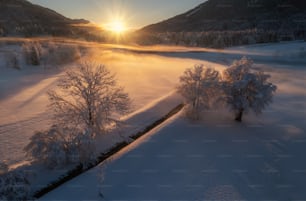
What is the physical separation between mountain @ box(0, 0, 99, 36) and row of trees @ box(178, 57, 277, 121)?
9031 centimetres

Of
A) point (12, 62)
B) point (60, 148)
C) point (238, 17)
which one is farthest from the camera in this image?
point (238, 17)

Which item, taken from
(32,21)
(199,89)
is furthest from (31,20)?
(199,89)

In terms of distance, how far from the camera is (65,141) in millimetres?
14305

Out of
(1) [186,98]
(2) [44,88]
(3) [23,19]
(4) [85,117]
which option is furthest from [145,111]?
(3) [23,19]

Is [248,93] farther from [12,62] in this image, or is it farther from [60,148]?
[12,62]

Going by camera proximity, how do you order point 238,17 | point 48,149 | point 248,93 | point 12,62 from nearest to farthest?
1. point 48,149
2. point 248,93
3. point 12,62
4. point 238,17

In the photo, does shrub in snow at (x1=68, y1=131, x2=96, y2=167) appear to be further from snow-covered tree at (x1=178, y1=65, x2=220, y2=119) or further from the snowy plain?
snow-covered tree at (x1=178, y1=65, x2=220, y2=119)

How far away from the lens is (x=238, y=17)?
170 metres

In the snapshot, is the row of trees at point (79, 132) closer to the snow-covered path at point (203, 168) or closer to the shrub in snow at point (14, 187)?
the snow-covered path at point (203, 168)

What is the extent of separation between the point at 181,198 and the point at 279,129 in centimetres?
1137

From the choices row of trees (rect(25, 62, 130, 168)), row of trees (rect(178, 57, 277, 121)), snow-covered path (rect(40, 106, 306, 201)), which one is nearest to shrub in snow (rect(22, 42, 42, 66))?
row of trees (rect(25, 62, 130, 168))

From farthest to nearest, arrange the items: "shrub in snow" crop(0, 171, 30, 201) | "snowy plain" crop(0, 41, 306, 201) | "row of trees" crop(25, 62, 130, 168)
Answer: "row of trees" crop(25, 62, 130, 168), "snowy plain" crop(0, 41, 306, 201), "shrub in snow" crop(0, 171, 30, 201)

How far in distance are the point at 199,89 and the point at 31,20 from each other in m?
132

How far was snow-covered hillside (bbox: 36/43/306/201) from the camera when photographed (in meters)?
12.3
